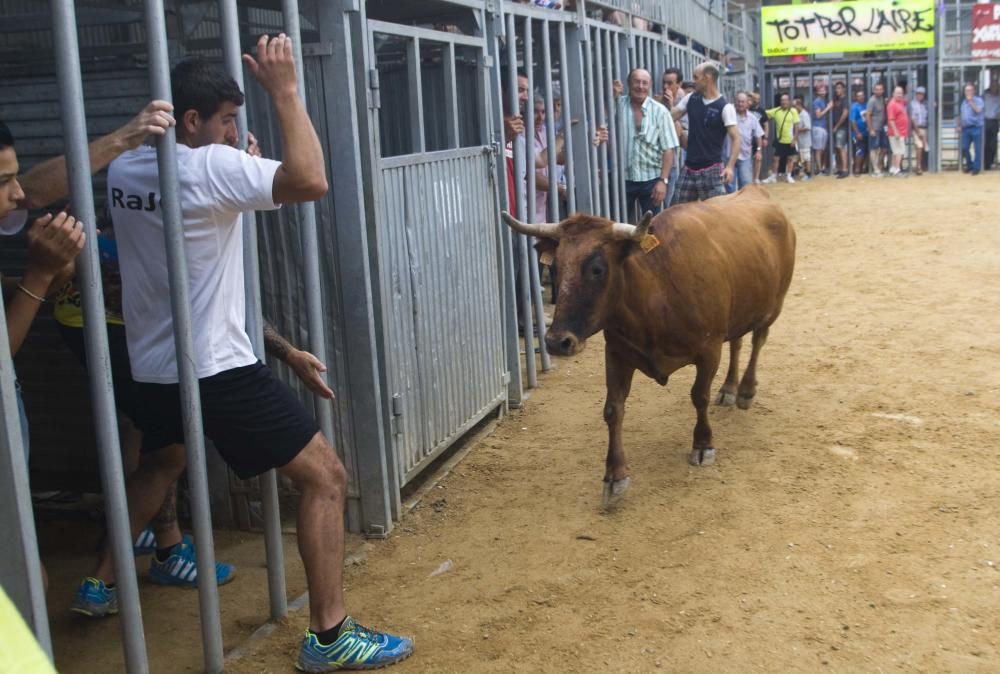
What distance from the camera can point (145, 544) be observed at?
15.8 ft

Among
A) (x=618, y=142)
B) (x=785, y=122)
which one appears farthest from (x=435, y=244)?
(x=785, y=122)

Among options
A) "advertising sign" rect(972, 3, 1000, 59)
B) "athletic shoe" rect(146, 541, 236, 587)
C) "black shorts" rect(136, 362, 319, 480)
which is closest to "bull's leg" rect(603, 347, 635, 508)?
"athletic shoe" rect(146, 541, 236, 587)

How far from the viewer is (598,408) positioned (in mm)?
6895

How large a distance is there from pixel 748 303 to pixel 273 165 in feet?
11.6

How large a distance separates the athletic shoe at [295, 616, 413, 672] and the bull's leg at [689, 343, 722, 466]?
7.98 feet

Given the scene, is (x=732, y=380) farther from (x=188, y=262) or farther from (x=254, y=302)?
(x=188, y=262)

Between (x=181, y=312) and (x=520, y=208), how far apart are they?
3.98m

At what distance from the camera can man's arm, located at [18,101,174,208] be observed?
10.2 ft

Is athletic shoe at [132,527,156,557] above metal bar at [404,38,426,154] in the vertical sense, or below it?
below

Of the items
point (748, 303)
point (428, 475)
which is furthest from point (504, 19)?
point (428, 475)

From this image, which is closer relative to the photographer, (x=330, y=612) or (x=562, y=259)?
(x=330, y=612)

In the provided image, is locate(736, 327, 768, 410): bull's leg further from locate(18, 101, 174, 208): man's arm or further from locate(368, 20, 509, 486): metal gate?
locate(18, 101, 174, 208): man's arm

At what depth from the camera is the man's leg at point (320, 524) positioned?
11.7 ft

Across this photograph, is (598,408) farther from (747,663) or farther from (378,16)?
(747,663)
